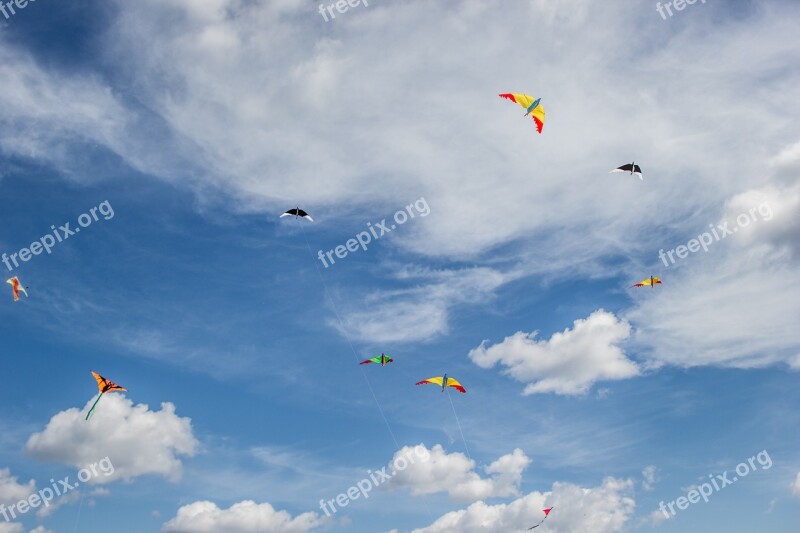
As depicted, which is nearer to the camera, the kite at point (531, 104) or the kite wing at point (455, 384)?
the kite at point (531, 104)

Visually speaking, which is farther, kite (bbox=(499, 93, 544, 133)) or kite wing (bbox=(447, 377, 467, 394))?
kite wing (bbox=(447, 377, 467, 394))

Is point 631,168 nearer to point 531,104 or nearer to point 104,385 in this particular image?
point 531,104

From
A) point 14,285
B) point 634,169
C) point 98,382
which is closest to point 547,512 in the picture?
point 634,169

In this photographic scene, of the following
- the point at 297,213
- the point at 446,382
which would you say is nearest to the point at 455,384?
the point at 446,382

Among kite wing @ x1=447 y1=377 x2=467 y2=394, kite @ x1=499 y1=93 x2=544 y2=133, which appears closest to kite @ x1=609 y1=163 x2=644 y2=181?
kite @ x1=499 y1=93 x2=544 y2=133

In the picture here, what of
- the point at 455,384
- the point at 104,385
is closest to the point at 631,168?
the point at 455,384

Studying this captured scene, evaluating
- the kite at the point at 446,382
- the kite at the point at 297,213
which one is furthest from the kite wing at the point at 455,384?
the kite at the point at 297,213

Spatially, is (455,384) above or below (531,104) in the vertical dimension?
below

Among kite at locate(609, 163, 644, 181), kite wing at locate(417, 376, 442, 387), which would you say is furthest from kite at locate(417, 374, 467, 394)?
kite at locate(609, 163, 644, 181)

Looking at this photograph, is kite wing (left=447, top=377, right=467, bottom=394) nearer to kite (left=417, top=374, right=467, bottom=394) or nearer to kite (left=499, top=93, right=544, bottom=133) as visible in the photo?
kite (left=417, top=374, right=467, bottom=394)

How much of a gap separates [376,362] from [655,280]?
36.1 m

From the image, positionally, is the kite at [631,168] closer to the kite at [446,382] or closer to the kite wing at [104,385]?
the kite at [446,382]

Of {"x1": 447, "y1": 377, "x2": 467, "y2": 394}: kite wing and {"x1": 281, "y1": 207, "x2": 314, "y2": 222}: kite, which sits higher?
{"x1": 281, "y1": 207, "x2": 314, "y2": 222}: kite

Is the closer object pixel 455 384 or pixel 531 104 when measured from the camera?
pixel 531 104
